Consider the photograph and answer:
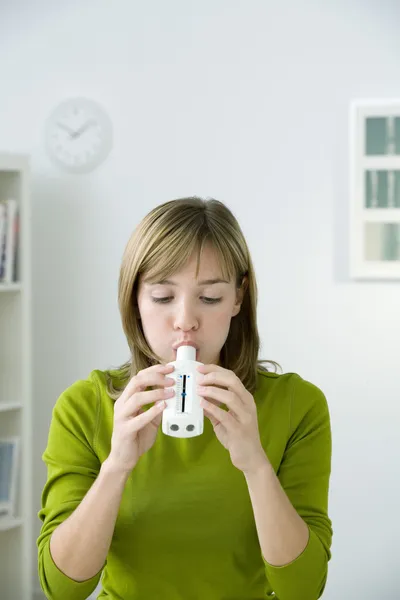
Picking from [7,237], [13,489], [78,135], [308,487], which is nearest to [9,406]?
[13,489]

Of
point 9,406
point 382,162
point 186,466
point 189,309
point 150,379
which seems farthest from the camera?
point 382,162

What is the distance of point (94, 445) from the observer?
1.43m

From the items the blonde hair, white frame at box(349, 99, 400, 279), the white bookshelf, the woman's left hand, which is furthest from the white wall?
the woman's left hand

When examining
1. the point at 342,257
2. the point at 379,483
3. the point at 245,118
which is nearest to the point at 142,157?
the point at 245,118

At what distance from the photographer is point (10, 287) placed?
3.21 m

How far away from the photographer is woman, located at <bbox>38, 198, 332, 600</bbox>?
127 cm

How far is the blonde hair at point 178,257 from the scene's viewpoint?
4.42 feet

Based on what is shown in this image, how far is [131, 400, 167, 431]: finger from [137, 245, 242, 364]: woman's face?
147 mm

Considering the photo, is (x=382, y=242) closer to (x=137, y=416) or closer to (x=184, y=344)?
(x=184, y=344)

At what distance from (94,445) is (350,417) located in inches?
89.9

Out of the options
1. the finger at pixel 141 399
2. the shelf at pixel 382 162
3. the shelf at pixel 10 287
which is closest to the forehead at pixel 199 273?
the finger at pixel 141 399

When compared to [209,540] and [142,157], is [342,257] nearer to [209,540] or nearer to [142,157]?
[142,157]

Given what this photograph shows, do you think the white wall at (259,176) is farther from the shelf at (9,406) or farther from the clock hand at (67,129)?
the shelf at (9,406)

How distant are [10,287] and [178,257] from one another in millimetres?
2005
